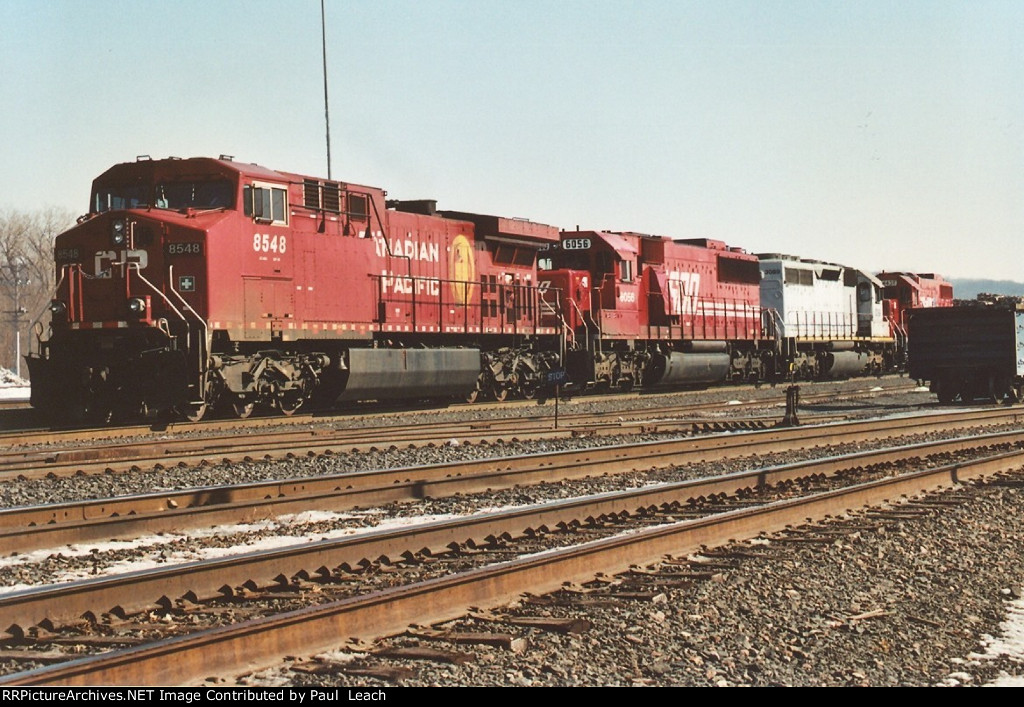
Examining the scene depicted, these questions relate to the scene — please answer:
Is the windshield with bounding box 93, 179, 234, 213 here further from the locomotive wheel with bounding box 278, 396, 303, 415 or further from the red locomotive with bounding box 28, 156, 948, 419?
the locomotive wheel with bounding box 278, 396, 303, 415

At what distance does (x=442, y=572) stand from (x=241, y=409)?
12353 mm

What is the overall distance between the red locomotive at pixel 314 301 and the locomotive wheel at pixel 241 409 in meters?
0.07

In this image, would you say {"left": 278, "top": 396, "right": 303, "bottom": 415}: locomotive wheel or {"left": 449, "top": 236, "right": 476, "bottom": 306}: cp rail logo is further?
{"left": 449, "top": 236, "right": 476, "bottom": 306}: cp rail logo

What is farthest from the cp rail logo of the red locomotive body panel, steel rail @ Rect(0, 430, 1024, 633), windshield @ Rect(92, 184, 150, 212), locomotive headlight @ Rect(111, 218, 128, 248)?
the red locomotive body panel

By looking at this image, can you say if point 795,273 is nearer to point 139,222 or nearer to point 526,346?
point 526,346

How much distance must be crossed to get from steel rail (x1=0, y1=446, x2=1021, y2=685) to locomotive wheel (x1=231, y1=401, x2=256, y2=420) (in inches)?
451

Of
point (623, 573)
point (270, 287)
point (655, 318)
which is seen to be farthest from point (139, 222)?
point (655, 318)

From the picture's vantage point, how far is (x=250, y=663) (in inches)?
204

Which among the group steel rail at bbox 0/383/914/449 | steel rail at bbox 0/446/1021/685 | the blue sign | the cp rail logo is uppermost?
the cp rail logo

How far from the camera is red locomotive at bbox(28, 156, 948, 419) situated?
1753cm

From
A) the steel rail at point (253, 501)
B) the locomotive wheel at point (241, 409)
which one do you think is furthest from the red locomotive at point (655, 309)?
the steel rail at point (253, 501)

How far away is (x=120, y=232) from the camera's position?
57.7 ft

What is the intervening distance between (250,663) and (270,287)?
45.8 feet

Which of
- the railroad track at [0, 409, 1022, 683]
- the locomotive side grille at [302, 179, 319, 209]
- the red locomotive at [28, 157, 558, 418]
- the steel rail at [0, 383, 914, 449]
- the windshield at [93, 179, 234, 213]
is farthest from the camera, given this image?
the locomotive side grille at [302, 179, 319, 209]
